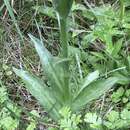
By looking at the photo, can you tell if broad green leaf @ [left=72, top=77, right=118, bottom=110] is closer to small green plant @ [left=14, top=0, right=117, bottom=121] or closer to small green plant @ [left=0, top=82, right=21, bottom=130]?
small green plant @ [left=14, top=0, right=117, bottom=121]

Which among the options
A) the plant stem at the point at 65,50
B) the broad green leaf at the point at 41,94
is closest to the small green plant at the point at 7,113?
the broad green leaf at the point at 41,94

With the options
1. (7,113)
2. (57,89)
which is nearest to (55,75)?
(57,89)

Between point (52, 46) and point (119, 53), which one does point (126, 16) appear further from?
point (52, 46)

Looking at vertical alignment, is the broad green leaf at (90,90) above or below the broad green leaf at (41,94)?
below

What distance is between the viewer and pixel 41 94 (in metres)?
1.49

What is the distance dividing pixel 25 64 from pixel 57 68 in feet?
1.20

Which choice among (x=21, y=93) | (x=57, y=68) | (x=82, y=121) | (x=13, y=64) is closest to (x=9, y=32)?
(x=13, y=64)

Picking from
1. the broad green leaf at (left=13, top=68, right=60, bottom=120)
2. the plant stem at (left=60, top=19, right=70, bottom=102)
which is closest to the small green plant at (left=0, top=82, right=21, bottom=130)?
the broad green leaf at (left=13, top=68, right=60, bottom=120)

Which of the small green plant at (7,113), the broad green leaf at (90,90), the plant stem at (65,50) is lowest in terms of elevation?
the broad green leaf at (90,90)

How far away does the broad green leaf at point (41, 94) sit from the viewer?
1.49 m

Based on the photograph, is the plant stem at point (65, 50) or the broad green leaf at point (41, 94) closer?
the plant stem at point (65, 50)

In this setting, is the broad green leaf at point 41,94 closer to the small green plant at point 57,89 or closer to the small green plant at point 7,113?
the small green plant at point 57,89

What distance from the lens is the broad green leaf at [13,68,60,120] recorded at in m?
1.49

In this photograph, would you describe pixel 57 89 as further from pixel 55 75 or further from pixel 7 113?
pixel 7 113
